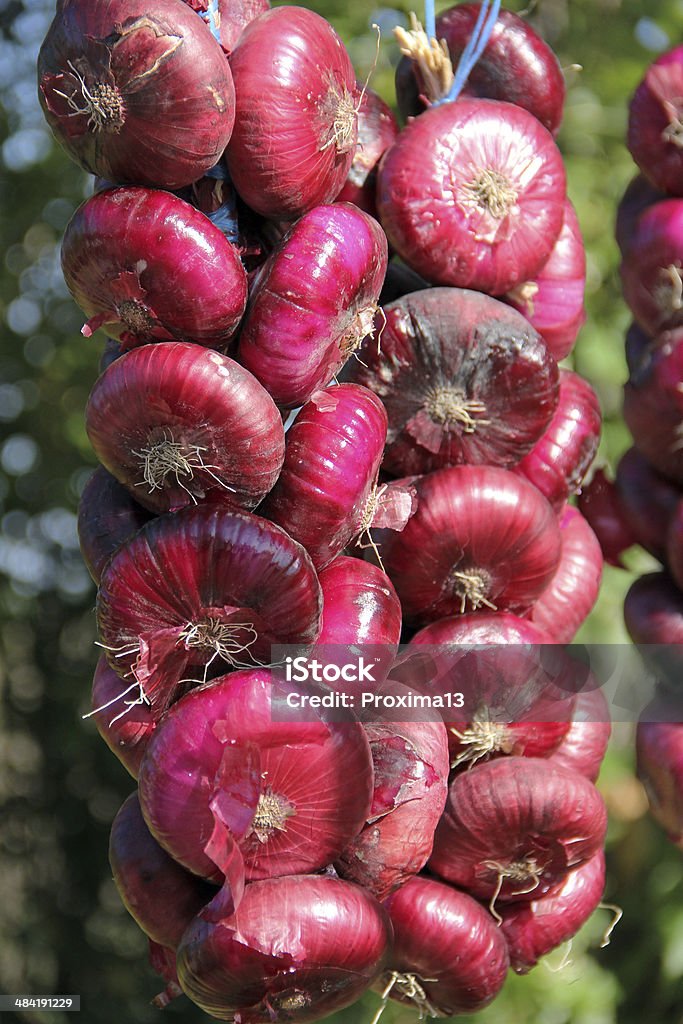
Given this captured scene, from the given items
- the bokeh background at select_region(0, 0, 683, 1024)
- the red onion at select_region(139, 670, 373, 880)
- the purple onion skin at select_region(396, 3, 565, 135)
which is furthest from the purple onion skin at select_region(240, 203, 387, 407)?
the bokeh background at select_region(0, 0, 683, 1024)

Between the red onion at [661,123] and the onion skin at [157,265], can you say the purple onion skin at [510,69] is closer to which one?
the red onion at [661,123]

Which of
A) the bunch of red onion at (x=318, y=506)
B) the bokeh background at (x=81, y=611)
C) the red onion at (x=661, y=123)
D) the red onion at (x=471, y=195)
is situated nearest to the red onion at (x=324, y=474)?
the bunch of red onion at (x=318, y=506)

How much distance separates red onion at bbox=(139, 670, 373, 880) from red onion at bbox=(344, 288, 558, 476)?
0.37 metres

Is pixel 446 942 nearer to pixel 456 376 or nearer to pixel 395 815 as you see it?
pixel 395 815

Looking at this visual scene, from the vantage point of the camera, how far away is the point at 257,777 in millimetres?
892

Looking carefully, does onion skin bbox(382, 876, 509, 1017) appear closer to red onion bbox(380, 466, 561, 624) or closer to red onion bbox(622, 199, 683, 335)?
red onion bbox(380, 466, 561, 624)

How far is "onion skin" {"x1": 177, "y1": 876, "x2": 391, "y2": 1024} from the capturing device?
0.88 m

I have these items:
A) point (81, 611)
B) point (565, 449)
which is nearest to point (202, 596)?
point (565, 449)

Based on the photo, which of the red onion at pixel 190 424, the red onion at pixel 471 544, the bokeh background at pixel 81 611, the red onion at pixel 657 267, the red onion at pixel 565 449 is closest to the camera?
the red onion at pixel 190 424

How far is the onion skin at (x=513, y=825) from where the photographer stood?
1.05 meters

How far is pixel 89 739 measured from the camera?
→ 240cm

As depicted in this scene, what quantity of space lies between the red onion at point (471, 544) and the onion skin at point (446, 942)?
0.31 meters

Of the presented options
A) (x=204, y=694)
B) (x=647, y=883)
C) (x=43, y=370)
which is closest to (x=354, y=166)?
(x=204, y=694)

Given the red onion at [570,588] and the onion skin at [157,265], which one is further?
the red onion at [570,588]
